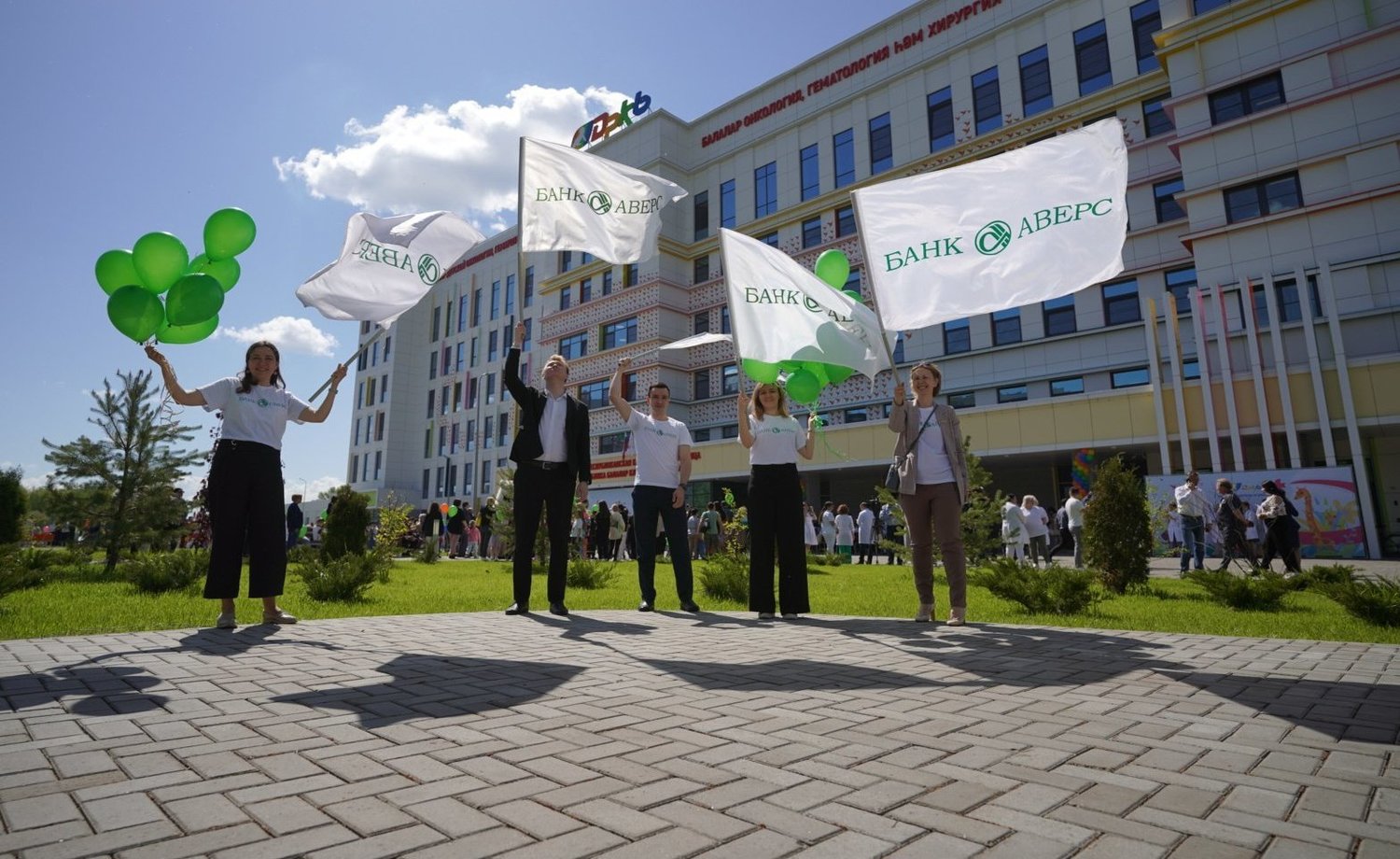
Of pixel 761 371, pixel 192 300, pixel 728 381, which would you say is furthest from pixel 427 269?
pixel 728 381

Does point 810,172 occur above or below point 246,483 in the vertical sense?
above

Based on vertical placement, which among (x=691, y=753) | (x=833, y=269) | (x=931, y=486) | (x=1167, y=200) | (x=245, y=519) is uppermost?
(x=1167, y=200)

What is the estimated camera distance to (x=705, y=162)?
143 ft

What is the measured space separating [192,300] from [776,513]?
16.0 feet

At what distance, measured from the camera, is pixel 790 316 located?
7.00 metres

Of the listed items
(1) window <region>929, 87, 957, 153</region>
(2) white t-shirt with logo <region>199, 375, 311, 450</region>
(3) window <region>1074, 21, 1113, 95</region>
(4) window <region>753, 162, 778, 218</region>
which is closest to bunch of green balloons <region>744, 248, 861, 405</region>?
(2) white t-shirt with logo <region>199, 375, 311, 450</region>

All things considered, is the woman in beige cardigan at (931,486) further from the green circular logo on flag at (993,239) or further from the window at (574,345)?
the window at (574,345)

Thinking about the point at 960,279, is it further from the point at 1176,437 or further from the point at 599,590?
the point at 1176,437

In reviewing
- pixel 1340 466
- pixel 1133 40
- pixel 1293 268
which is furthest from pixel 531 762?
pixel 1133 40

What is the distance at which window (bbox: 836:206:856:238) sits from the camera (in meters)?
36.4

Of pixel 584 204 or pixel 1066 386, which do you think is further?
pixel 1066 386

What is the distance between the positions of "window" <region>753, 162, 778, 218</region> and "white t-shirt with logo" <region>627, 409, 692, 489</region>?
3482cm

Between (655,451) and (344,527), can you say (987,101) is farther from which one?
(655,451)

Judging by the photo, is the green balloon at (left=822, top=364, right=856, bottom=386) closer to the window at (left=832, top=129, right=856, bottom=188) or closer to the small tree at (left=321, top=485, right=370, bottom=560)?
the small tree at (left=321, top=485, right=370, bottom=560)
